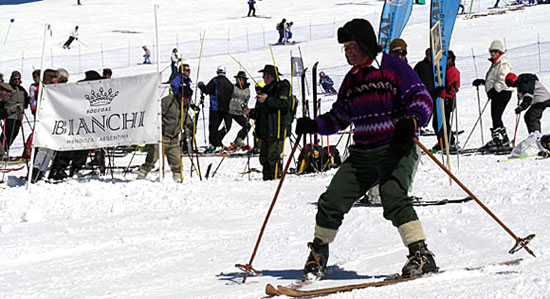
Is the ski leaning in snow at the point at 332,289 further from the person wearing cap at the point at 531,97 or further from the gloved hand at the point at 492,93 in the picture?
the gloved hand at the point at 492,93

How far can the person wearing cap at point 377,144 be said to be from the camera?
4.06 m

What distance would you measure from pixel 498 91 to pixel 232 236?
22.2 ft

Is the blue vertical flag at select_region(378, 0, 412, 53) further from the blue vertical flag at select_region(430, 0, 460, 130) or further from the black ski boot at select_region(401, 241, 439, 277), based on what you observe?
the black ski boot at select_region(401, 241, 439, 277)

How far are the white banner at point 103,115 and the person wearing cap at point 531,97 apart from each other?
527 centimetres

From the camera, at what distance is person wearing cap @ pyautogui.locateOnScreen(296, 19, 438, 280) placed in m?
4.06

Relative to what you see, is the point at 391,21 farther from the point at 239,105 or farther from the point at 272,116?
the point at 239,105

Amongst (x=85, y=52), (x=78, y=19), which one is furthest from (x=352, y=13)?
(x=78, y=19)

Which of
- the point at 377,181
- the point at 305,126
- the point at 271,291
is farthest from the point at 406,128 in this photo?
the point at 271,291

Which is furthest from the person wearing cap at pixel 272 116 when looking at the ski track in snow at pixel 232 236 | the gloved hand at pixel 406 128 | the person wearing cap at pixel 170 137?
the gloved hand at pixel 406 128

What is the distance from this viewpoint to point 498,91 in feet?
37.9

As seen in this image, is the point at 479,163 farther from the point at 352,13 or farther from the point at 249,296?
the point at 352,13

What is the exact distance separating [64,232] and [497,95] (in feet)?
24.3

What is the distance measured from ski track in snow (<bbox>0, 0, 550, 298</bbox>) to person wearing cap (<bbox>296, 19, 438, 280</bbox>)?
31cm

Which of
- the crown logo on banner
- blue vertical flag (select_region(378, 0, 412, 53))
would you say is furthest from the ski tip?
the crown logo on banner
